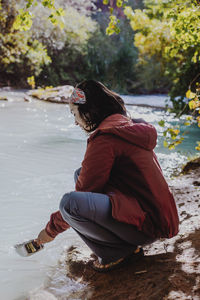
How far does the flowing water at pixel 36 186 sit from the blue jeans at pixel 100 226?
0.32 m

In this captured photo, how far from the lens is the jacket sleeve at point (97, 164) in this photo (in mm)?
1604

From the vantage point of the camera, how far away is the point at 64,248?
2.44 metres

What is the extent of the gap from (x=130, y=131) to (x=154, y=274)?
0.73 m

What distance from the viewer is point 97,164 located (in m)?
1.63

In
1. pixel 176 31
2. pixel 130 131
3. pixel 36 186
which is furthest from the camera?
pixel 36 186

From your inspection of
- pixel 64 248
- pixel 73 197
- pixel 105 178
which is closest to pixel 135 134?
pixel 105 178

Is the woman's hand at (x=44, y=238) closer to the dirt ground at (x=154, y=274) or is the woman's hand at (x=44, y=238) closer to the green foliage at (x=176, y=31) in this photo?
the dirt ground at (x=154, y=274)

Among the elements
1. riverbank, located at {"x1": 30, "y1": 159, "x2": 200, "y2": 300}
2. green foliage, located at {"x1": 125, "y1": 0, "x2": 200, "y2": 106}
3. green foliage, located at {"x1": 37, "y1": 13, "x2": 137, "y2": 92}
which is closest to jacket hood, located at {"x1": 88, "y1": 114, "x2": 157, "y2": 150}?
riverbank, located at {"x1": 30, "y1": 159, "x2": 200, "y2": 300}

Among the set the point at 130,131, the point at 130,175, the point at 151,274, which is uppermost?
the point at 130,131

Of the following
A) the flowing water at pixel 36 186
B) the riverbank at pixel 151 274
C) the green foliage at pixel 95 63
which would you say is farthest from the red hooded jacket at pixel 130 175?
the green foliage at pixel 95 63

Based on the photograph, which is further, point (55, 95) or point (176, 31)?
point (55, 95)

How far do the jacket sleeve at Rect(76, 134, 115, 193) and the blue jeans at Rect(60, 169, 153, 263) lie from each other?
0.07 meters

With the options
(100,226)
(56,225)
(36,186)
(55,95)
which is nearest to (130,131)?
(100,226)

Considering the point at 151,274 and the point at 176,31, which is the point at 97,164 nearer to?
the point at 151,274
